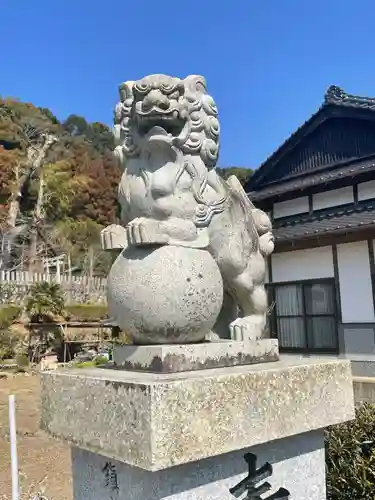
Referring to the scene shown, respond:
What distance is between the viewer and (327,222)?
10.9 metres

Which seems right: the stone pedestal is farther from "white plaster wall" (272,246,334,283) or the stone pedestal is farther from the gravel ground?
"white plaster wall" (272,246,334,283)

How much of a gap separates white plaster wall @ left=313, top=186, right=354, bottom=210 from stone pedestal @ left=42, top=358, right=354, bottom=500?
989 centimetres

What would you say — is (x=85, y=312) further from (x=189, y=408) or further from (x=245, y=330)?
(x=189, y=408)

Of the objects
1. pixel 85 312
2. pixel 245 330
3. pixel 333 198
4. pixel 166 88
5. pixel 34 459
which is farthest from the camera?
pixel 85 312

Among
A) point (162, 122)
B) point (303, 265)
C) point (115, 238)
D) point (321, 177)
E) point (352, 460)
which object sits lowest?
point (352, 460)

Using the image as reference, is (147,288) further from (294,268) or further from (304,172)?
(304,172)

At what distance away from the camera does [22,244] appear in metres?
26.9

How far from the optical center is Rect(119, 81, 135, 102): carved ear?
2.22 metres

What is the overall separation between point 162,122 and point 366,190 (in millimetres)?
10032

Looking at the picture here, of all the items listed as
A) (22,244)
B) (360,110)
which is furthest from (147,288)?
(22,244)

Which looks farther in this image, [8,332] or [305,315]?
[8,332]

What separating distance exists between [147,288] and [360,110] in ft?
38.6

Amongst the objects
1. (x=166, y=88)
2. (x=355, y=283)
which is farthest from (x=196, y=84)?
(x=355, y=283)

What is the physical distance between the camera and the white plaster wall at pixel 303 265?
10.5 meters
